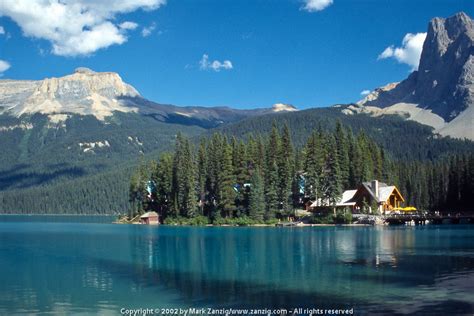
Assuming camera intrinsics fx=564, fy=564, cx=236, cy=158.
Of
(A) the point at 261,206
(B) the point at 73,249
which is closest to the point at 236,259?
(B) the point at 73,249

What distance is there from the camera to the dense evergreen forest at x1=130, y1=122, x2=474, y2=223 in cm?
10475

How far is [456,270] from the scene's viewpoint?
123 feet

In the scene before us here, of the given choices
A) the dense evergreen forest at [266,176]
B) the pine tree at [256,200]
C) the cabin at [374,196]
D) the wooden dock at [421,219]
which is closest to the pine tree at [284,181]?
the dense evergreen forest at [266,176]

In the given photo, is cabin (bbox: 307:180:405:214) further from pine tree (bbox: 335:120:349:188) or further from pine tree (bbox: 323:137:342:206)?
pine tree (bbox: 335:120:349:188)

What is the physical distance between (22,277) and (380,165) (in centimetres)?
9082

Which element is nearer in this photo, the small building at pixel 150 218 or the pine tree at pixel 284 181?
the pine tree at pixel 284 181

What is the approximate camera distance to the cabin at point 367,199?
105m

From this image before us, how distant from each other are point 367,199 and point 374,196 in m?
1.47

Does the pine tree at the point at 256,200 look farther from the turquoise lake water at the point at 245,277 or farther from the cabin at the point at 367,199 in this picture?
the turquoise lake water at the point at 245,277

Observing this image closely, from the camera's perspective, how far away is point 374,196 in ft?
346

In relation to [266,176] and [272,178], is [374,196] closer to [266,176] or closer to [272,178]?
[272,178]

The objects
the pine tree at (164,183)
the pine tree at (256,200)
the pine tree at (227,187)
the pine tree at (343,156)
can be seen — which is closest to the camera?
the pine tree at (256,200)

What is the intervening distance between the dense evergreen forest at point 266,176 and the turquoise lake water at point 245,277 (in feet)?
Result: 149

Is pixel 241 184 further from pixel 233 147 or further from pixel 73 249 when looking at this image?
pixel 73 249
